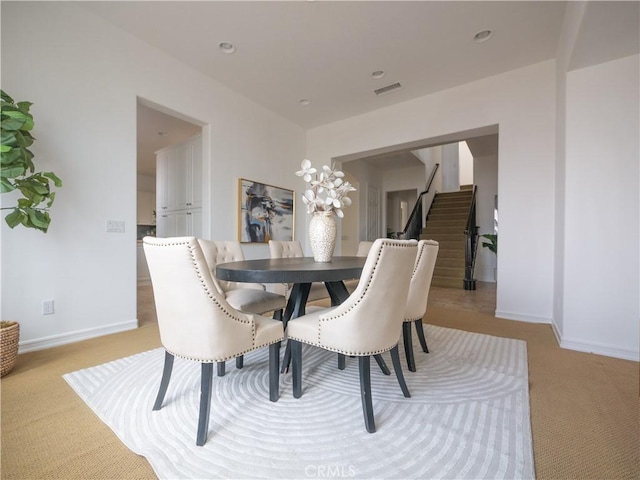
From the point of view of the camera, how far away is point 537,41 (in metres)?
2.80

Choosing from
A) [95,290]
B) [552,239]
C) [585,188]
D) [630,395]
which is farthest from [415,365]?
[95,290]

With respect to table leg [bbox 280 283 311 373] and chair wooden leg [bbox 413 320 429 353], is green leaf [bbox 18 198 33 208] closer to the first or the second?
table leg [bbox 280 283 311 373]

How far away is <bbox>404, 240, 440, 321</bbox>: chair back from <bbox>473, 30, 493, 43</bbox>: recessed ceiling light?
2312 mm

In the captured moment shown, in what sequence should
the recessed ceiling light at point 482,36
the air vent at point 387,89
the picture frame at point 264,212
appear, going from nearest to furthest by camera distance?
the recessed ceiling light at point 482,36
the air vent at point 387,89
the picture frame at point 264,212

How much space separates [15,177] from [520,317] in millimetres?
4668

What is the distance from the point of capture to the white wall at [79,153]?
2.19 metres

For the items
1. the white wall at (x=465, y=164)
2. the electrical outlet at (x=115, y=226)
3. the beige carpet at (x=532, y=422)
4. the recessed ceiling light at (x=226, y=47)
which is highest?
the white wall at (x=465, y=164)

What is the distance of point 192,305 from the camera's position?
1200 mm

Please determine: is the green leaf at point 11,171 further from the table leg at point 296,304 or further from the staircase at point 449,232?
the staircase at point 449,232

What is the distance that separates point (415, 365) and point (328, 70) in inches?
129

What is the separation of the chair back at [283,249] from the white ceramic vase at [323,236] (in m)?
0.76

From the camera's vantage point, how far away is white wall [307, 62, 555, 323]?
3076 mm

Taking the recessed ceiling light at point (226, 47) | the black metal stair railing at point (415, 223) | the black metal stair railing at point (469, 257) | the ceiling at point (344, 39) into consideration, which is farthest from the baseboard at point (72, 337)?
the black metal stair railing at point (415, 223)

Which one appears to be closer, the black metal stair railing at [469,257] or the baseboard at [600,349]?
the baseboard at [600,349]
